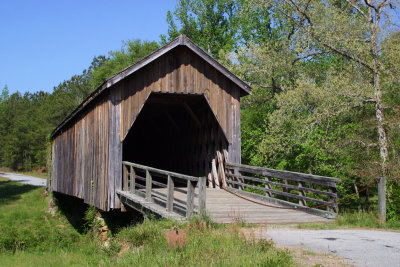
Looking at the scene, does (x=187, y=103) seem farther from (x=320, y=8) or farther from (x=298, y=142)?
→ (x=320, y=8)

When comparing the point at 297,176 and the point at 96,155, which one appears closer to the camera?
the point at 297,176

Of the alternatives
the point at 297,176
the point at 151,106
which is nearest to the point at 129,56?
the point at 151,106

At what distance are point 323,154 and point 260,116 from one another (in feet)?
19.9

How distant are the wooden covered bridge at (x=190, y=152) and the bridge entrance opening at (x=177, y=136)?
6cm

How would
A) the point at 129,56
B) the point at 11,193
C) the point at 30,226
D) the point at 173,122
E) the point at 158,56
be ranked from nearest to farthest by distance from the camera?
the point at 158,56 → the point at 30,226 → the point at 173,122 → the point at 11,193 → the point at 129,56

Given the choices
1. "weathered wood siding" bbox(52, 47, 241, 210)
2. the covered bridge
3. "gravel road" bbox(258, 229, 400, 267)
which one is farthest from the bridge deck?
the covered bridge

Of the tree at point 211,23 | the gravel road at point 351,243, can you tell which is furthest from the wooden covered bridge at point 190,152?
the tree at point 211,23

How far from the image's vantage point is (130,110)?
38.1 ft

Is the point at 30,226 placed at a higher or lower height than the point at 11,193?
lower

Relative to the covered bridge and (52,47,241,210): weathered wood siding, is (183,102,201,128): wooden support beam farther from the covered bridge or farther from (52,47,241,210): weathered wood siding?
(52,47,241,210): weathered wood siding

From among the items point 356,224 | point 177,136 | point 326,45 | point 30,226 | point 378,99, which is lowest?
point 30,226

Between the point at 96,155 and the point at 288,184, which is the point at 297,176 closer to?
the point at 288,184

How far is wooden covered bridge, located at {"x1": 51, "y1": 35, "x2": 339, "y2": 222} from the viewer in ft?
31.0

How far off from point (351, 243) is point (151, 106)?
12430mm
